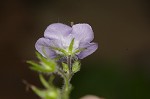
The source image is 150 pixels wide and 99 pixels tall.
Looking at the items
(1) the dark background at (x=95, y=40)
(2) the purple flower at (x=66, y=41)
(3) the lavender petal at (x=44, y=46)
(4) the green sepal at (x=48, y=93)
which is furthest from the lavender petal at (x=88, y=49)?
(1) the dark background at (x=95, y=40)

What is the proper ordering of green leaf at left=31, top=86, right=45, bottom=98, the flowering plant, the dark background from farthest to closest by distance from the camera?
the dark background
the flowering plant
green leaf at left=31, top=86, right=45, bottom=98

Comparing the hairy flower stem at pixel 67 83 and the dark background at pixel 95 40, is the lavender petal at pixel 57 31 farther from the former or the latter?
the dark background at pixel 95 40

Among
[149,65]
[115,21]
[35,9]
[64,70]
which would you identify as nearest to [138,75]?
[149,65]

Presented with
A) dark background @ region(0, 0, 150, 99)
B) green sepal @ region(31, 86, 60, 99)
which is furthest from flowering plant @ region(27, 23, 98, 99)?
dark background @ region(0, 0, 150, 99)

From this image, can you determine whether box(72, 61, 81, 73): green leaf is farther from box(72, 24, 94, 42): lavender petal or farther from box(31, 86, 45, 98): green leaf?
box(31, 86, 45, 98): green leaf

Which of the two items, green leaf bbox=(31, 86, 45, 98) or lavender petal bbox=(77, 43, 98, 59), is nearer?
green leaf bbox=(31, 86, 45, 98)

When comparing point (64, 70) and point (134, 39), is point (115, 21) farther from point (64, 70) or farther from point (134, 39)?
point (64, 70)
